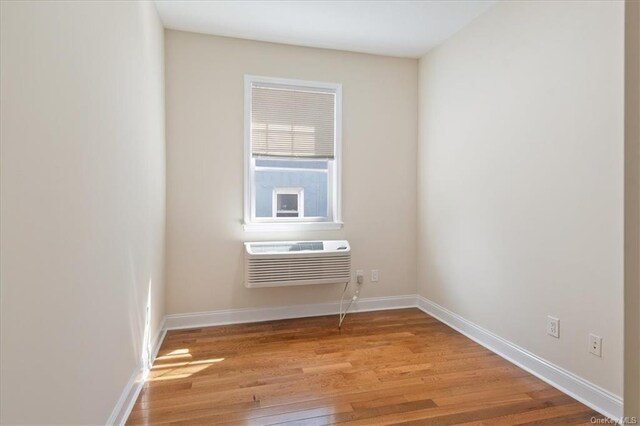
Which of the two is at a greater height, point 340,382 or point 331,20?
point 331,20

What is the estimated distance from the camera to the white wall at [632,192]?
36 cm

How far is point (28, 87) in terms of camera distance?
0.96 meters

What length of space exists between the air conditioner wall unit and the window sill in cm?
13

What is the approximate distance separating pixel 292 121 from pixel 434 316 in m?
2.34

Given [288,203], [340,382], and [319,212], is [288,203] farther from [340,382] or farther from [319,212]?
[340,382]

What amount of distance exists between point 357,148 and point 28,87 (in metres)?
2.77

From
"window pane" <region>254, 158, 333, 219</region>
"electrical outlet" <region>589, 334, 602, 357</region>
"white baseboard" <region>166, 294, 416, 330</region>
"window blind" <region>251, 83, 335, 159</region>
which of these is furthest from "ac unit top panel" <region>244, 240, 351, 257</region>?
"electrical outlet" <region>589, 334, 602, 357</region>

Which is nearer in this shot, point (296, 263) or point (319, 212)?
point (296, 263)

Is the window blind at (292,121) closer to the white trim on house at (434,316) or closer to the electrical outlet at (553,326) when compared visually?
the white trim on house at (434,316)

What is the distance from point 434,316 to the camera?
3.30 meters

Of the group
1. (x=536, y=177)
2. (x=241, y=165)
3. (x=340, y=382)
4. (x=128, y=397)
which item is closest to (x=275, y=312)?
(x=340, y=382)

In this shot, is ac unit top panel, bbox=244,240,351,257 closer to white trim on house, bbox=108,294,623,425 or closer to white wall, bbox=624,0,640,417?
white trim on house, bbox=108,294,623,425

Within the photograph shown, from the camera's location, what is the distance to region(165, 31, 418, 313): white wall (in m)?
3.00

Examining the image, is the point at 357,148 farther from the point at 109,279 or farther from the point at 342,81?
the point at 109,279
